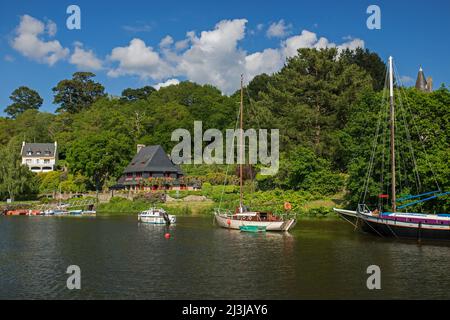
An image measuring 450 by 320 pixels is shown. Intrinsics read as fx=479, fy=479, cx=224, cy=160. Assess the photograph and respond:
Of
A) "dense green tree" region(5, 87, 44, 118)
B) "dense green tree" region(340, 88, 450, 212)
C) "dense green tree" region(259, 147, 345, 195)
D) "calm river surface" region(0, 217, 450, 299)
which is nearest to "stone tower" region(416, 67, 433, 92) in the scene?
"dense green tree" region(259, 147, 345, 195)

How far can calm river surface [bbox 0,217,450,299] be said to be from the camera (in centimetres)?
2544

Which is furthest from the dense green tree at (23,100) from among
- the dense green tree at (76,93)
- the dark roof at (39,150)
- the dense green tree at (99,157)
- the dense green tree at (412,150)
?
the dense green tree at (412,150)

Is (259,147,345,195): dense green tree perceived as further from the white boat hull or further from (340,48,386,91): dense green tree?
(340,48,386,91): dense green tree

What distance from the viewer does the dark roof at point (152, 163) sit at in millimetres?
100262

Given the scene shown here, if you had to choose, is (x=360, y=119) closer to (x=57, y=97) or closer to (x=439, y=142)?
(x=439, y=142)

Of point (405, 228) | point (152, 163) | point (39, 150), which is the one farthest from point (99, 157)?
point (405, 228)

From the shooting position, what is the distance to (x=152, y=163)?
10150 cm

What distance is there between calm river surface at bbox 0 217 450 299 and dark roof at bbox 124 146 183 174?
4914cm

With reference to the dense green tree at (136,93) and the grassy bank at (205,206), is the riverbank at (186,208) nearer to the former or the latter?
the grassy bank at (205,206)

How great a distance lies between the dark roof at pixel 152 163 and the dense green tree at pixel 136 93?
7038 cm

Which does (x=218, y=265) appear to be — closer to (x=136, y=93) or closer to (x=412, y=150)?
(x=412, y=150)

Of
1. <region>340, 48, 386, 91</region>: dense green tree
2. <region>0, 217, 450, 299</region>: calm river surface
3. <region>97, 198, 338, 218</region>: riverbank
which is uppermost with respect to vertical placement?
<region>340, 48, 386, 91</region>: dense green tree
